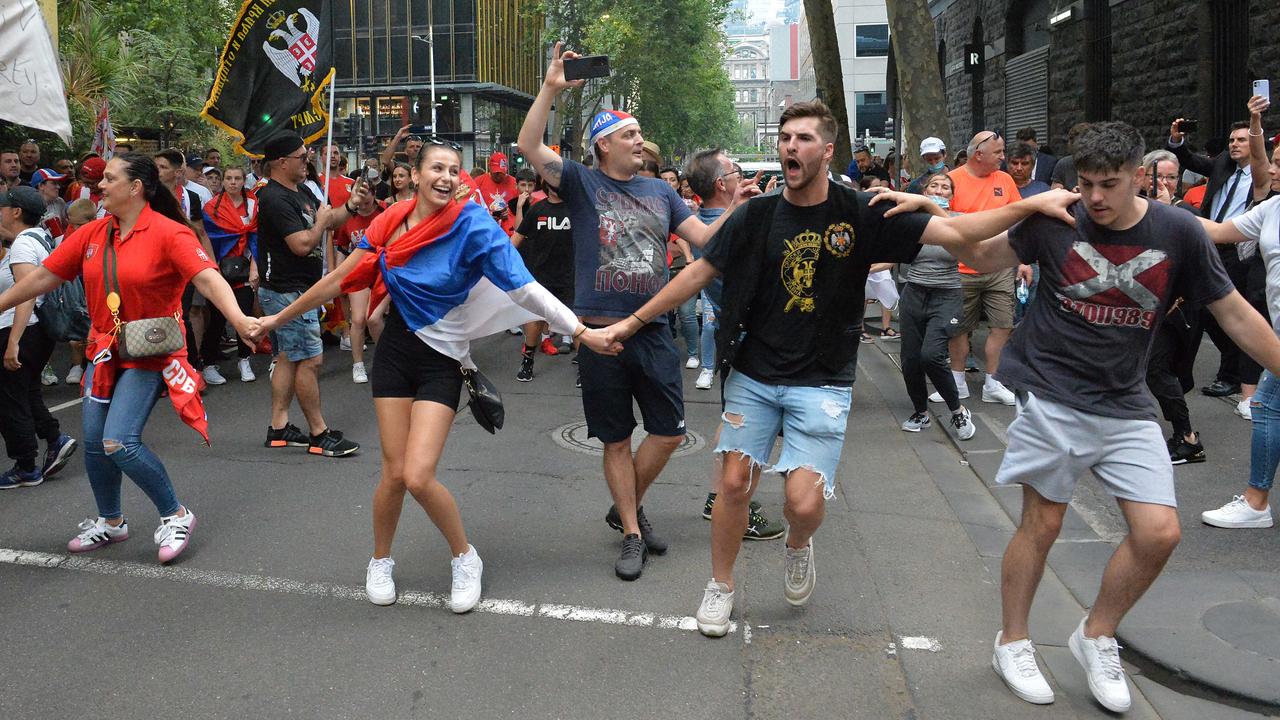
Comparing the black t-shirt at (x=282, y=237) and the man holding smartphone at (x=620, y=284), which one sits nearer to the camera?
the man holding smartphone at (x=620, y=284)

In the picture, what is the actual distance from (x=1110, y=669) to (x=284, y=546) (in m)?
3.70

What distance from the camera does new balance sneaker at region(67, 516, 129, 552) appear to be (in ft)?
18.3

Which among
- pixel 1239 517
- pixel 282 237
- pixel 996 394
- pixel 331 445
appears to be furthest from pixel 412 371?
pixel 996 394

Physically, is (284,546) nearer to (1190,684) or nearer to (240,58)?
(1190,684)

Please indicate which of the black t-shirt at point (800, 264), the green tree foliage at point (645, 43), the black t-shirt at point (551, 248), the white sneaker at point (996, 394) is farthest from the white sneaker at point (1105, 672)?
the green tree foliage at point (645, 43)

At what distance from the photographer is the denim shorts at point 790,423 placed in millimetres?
4316

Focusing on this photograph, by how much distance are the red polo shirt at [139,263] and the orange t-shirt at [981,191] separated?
613 cm

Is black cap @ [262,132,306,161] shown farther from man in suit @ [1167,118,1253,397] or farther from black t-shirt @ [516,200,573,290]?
man in suit @ [1167,118,1253,397]

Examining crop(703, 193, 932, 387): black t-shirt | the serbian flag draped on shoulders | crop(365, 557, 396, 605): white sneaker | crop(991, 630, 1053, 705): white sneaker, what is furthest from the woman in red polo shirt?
crop(991, 630, 1053, 705): white sneaker

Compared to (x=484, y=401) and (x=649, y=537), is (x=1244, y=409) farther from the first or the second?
(x=484, y=401)

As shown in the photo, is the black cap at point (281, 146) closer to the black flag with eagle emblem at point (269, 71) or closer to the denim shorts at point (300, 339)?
the denim shorts at point (300, 339)

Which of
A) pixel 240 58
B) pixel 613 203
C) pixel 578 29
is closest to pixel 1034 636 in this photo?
pixel 613 203

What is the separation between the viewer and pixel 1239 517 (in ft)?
18.9

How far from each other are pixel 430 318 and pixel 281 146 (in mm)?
3536
